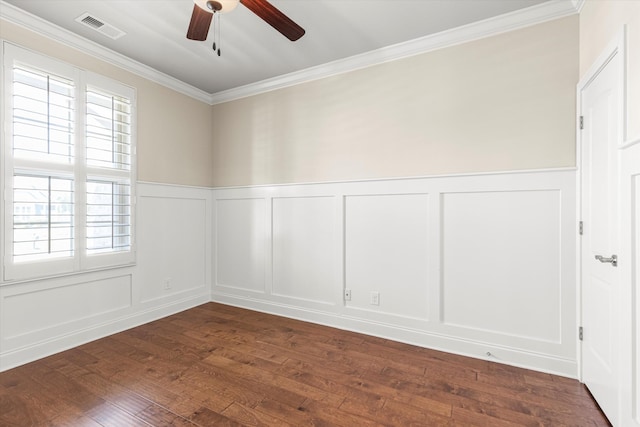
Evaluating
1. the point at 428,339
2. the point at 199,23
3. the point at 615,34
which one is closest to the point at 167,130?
the point at 199,23

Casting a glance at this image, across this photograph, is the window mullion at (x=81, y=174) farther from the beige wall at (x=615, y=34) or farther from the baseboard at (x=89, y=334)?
the beige wall at (x=615, y=34)

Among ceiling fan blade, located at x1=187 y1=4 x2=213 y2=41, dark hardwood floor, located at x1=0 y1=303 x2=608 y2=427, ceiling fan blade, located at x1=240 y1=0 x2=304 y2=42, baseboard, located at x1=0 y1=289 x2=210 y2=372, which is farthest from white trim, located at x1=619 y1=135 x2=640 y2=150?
baseboard, located at x1=0 y1=289 x2=210 y2=372

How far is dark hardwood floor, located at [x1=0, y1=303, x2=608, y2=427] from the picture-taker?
1815mm

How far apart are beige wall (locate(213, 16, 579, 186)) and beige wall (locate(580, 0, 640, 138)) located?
0.50 feet

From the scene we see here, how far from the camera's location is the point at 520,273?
8.02ft

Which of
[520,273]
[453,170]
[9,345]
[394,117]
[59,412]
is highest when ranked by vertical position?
[394,117]

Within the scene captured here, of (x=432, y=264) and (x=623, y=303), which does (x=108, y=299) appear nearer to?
(x=432, y=264)

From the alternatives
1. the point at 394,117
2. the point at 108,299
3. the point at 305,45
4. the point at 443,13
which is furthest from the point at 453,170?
the point at 108,299

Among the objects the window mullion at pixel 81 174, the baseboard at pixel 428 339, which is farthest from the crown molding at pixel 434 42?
the baseboard at pixel 428 339

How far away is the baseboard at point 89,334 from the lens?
241 cm

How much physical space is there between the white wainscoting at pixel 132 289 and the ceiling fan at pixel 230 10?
6.71 ft

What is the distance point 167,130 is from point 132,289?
1847 millimetres

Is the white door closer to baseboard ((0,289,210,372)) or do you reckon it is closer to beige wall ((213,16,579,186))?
beige wall ((213,16,579,186))

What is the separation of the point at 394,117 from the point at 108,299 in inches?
133
